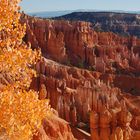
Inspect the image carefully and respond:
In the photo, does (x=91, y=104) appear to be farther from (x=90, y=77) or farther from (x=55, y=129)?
(x=90, y=77)

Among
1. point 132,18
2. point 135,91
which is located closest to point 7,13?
point 135,91

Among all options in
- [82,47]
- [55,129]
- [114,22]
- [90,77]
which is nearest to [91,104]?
[55,129]

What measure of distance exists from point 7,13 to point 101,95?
45604 mm

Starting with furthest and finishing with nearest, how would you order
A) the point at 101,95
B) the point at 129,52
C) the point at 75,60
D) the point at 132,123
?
the point at 129,52
the point at 75,60
the point at 101,95
the point at 132,123

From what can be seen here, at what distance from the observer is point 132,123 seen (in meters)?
43.8

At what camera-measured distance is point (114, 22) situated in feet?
532

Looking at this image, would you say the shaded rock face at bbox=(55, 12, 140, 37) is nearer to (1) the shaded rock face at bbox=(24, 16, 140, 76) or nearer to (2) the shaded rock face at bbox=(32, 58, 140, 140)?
(1) the shaded rock face at bbox=(24, 16, 140, 76)

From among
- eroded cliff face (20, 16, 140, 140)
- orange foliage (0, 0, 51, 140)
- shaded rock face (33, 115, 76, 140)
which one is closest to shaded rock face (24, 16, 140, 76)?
eroded cliff face (20, 16, 140, 140)

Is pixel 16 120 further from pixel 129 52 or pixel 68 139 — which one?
pixel 129 52

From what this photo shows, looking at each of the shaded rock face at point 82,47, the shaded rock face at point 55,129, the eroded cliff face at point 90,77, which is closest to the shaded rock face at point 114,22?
the shaded rock face at point 82,47

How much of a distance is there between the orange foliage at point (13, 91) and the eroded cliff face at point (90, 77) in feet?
71.7

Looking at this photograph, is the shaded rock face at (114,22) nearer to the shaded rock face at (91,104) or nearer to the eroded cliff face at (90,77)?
the eroded cliff face at (90,77)

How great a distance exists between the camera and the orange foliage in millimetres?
8203

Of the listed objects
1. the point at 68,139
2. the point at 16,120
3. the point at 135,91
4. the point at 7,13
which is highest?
the point at 7,13
